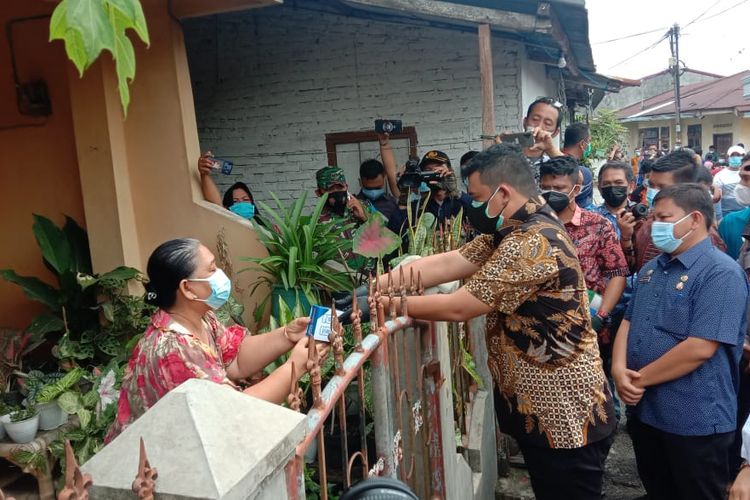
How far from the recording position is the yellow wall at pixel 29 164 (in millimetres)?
4445

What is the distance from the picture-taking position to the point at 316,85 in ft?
21.5

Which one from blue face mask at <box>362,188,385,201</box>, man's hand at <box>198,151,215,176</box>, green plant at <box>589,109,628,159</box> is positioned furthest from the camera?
green plant at <box>589,109,628,159</box>

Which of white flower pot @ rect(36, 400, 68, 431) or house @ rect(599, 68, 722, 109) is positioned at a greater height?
house @ rect(599, 68, 722, 109)

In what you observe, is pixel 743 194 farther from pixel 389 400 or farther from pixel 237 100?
pixel 237 100

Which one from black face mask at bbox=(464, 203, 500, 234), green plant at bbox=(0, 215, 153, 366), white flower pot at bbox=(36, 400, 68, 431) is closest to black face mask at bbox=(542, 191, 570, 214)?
black face mask at bbox=(464, 203, 500, 234)

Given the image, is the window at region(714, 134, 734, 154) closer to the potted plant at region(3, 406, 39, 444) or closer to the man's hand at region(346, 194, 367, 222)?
the man's hand at region(346, 194, 367, 222)

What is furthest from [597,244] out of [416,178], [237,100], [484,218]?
[237,100]

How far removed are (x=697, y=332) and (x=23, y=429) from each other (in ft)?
12.0

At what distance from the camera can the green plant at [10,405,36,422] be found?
11.4 feet

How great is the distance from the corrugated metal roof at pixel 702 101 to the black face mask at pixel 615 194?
25.4 meters

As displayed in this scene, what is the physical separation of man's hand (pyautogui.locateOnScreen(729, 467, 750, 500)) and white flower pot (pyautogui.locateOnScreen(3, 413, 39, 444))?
3591 mm

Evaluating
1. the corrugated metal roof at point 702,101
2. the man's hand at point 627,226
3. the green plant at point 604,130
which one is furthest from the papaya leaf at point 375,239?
the corrugated metal roof at point 702,101

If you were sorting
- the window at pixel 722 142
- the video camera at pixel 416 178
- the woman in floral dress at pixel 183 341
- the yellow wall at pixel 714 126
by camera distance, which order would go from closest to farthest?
the woman in floral dress at pixel 183 341 → the video camera at pixel 416 178 → the yellow wall at pixel 714 126 → the window at pixel 722 142

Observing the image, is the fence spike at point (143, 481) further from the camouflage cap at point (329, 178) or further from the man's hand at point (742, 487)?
the camouflage cap at point (329, 178)
